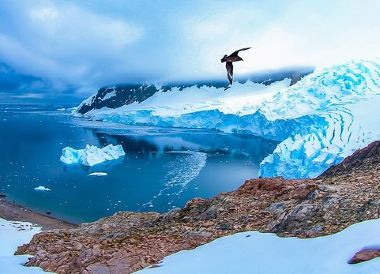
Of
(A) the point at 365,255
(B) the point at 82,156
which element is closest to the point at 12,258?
(A) the point at 365,255

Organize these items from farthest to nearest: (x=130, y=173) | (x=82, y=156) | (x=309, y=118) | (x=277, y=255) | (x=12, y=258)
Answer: (x=309, y=118), (x=82, y=156), (x=130, y=173), (x=12, y=258), (x=277, y=255)

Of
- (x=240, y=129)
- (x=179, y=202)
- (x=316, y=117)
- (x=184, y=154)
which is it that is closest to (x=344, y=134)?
(x=316, y=117)

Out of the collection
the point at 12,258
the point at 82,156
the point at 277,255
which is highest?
the point at 277,255

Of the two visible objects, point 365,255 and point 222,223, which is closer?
point 365,255

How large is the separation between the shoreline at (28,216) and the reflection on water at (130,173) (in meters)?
1.20

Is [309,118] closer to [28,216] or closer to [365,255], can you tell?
[28,216]

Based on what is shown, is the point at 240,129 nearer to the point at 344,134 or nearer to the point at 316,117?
the point at 316,117

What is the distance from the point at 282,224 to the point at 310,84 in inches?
2674

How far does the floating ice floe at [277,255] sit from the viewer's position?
6914 mm

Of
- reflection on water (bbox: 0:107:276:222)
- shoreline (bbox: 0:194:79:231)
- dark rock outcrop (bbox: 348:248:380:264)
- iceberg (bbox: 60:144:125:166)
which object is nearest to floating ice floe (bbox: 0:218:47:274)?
dark rock outcrop (bbox: 348:248:380:264)

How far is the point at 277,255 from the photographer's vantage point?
26.3 ft

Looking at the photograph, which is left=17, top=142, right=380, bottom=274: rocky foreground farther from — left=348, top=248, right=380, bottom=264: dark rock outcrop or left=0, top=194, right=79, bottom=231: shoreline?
left=0, top=194, right=79, bottom=231: shoreline

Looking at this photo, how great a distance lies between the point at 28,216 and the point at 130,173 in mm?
18483

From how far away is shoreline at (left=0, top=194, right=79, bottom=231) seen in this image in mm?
34319
